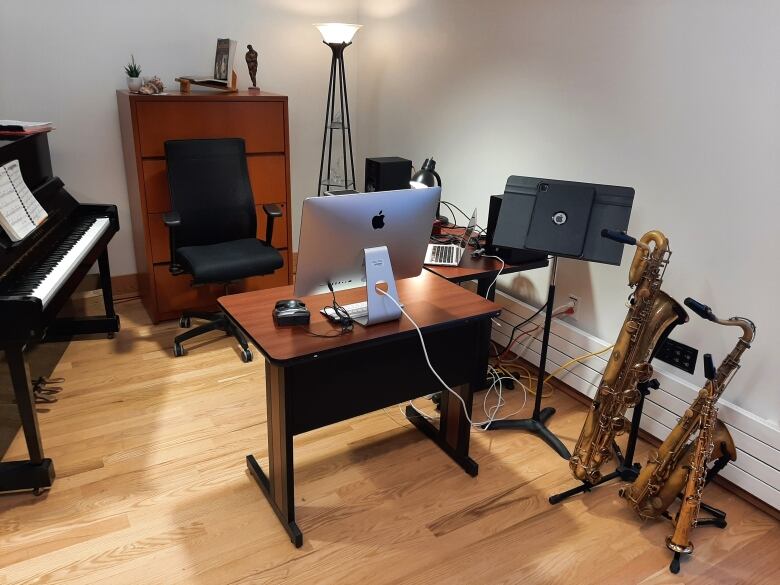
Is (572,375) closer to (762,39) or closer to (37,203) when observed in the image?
(762,39)

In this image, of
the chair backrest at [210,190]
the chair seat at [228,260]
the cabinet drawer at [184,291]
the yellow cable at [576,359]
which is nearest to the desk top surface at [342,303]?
the yellow cable at [576,359]

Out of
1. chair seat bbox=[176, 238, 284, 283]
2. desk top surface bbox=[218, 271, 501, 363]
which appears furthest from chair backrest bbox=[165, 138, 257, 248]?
desk top surface bbox=[218, 271, 501, 363]

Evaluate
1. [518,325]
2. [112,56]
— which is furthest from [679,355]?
[112,56]

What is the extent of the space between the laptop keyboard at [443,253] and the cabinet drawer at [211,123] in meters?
1.49

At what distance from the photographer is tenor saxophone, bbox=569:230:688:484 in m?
2.17

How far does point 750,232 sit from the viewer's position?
2293mm

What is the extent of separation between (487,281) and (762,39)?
1419 mm

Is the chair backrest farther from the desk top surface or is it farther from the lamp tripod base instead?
the lamp tripod base

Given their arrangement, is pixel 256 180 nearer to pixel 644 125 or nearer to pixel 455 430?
pixel 455 430

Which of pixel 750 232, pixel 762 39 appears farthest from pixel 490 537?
pixel 762 39

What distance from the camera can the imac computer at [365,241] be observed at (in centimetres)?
188

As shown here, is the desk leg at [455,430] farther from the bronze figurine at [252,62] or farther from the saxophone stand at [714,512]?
the bronze figurine at [252,62]

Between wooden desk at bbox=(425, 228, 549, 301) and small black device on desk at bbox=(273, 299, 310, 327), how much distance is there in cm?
79

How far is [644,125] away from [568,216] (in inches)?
25.4
